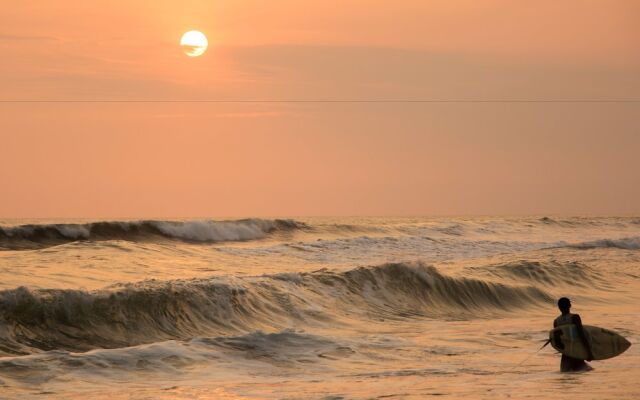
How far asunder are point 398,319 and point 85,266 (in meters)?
8.58

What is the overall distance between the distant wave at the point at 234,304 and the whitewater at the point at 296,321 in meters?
0.05

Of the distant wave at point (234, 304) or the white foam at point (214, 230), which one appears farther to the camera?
the white foam at point (214, 230)

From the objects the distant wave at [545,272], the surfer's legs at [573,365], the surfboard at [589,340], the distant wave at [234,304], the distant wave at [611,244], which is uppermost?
the distant wave at [611,244]

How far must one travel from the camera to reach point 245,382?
14.9 m

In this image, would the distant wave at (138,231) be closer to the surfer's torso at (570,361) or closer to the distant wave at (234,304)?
the distant wave at (234,304)

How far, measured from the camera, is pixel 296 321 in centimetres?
2342

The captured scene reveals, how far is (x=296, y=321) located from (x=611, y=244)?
32.2 metres

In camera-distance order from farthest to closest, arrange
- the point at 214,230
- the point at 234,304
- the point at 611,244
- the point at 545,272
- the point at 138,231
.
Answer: the point at 214,230 < the point at 611,244 < the point at 138,231 < the point at 545,272 < the point at 234,304

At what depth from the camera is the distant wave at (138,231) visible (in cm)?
4278

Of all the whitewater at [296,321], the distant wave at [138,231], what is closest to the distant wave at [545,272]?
the whitewater at [296,321]

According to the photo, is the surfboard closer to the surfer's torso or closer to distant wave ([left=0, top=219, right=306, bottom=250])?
the surfer's torso

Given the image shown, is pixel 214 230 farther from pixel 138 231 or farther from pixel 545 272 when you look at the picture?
pixel 545 272

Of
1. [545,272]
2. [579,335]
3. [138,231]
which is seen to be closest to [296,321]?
[579,335]

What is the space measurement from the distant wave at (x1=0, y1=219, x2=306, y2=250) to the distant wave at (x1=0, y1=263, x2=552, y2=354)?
57.4ft
